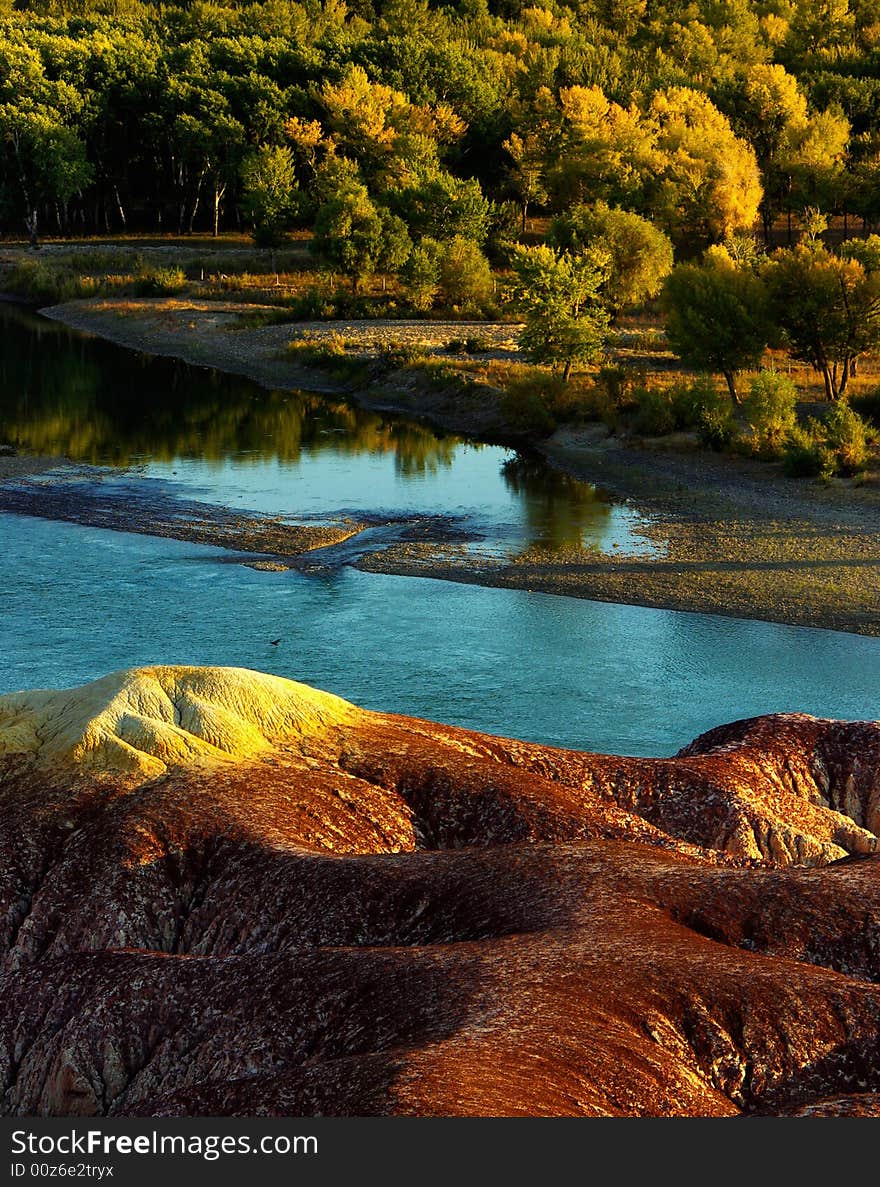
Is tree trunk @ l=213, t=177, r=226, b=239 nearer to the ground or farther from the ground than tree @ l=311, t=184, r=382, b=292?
farther from the ground

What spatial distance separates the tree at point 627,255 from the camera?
85.3 meters

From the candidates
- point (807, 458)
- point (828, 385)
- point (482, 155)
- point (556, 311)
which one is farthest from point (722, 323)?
point (482, 155)

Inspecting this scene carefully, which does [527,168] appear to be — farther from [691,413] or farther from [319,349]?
[691,413]

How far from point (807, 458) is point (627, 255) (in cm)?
3693

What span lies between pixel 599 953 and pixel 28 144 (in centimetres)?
12290

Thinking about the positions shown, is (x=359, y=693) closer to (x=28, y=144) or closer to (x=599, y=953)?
(x=599, y=953)

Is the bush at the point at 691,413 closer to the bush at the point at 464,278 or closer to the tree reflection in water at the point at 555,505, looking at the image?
the tree reflection in water at the point at 555,505

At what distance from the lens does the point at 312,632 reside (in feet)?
124

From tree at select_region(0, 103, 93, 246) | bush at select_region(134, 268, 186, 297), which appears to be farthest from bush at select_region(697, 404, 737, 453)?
tree at select_region(0, 103, 93, 246)

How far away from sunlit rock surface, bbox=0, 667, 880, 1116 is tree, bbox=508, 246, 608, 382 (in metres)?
44.6

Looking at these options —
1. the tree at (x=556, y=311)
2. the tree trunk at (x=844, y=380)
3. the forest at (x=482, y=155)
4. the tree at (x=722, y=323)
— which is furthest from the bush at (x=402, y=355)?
the tree trunk at (x=844, y=380)

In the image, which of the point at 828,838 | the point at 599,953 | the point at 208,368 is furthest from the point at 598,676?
the point at 208,368

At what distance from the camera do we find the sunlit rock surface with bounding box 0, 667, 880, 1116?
43.6 feet

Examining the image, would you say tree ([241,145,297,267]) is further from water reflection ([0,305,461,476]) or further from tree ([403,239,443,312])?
water reflection ([0,305,461,476])
